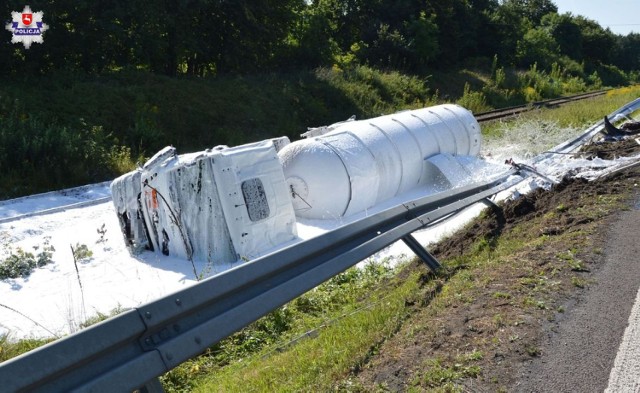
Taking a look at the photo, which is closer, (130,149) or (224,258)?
(224,258)

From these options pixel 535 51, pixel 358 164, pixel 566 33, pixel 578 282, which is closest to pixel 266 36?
pixel 358 164

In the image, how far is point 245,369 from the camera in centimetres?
461

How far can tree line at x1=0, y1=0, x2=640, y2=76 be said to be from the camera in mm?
19562

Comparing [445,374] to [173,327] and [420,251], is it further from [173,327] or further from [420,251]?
Result: [420,251]

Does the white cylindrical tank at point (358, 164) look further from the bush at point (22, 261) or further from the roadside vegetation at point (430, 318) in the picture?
the bush at point (22, 261)

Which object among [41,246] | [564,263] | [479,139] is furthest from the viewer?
[479,139]

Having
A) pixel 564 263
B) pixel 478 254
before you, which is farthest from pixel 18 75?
pixel 564 263

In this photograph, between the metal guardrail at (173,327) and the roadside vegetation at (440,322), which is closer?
the metal guardrail at (173,327)

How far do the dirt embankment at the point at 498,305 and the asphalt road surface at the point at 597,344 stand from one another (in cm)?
4

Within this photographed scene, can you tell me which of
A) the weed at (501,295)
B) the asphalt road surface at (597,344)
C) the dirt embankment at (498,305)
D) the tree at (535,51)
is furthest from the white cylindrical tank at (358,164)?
the tree at (535,51)

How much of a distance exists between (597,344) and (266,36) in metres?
23.6

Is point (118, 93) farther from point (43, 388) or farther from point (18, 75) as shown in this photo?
point (43, 388)

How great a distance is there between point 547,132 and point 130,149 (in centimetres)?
1021

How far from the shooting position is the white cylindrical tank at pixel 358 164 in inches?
372
